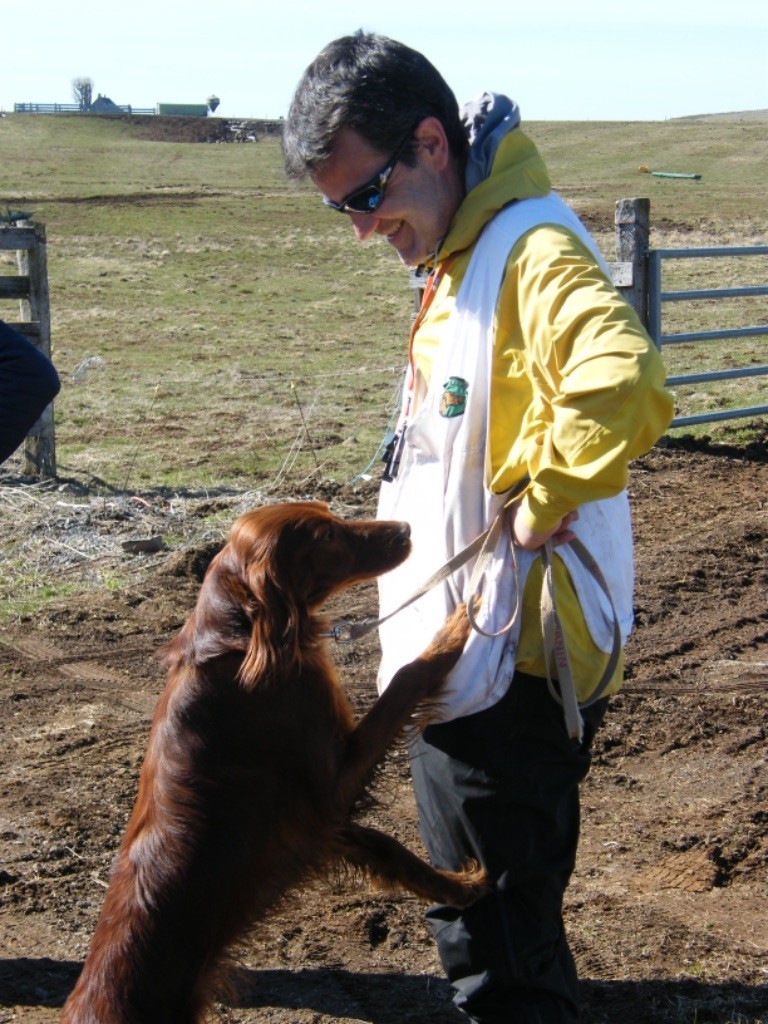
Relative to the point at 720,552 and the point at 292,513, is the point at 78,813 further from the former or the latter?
the point at 720,552

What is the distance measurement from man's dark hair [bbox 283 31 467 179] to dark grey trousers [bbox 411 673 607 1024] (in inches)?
44.5

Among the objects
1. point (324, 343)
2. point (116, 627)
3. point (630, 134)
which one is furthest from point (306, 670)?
point (630, 134)

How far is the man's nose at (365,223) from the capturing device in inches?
98.9

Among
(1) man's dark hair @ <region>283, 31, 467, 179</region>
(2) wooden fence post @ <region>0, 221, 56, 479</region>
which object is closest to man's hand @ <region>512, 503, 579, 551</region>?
(1) man's dark hair @ <region>283, 31, 467, 179</region>

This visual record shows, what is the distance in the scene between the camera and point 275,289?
21.0m

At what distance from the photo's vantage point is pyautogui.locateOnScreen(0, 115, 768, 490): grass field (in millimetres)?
10383

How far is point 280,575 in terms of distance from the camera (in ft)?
9.71

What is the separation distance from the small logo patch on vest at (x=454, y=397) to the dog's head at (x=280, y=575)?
44 centimetres

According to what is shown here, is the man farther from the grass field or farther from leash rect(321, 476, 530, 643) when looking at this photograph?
the grass field

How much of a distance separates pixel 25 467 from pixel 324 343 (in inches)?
274

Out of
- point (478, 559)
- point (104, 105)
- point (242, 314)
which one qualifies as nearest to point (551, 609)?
point (478, 559)

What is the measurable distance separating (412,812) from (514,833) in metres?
2.07

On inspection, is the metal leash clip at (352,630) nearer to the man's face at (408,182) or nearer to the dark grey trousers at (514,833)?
the dark grey trousers at (514,833)

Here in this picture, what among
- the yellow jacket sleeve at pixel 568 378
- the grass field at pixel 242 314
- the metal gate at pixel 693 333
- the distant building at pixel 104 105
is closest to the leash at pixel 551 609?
the yellow jacket sleeve at pixel 568 378
